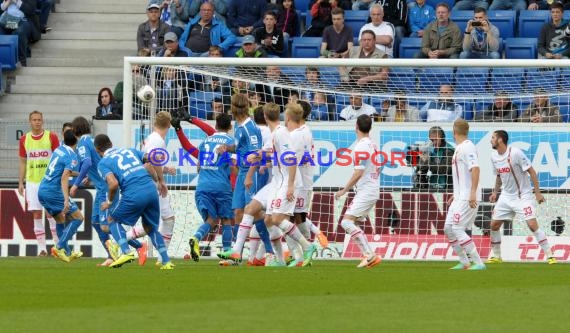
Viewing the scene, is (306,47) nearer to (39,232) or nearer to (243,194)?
(39,232)

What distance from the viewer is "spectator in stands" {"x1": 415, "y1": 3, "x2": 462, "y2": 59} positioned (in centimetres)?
2317

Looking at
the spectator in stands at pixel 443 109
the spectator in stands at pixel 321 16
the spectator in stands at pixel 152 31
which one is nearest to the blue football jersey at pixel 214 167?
the spectator in stands at pixel 443 109

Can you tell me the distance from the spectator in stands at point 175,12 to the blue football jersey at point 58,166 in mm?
6817

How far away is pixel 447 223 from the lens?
16797mm

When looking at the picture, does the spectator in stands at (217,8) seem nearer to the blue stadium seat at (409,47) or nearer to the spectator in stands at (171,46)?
the spectator in stands at (171,46)

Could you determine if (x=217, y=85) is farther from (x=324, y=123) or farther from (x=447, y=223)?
(x=447, y=223)

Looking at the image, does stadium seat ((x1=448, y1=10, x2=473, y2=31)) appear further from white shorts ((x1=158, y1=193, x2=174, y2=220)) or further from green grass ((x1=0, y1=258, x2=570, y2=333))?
green grass ((x1=0, y1=258, x2=570, y2=333))

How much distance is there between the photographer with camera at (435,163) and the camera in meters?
21.0

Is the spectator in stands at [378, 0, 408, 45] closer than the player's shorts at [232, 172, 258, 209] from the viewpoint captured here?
No

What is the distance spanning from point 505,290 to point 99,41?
15615 mm

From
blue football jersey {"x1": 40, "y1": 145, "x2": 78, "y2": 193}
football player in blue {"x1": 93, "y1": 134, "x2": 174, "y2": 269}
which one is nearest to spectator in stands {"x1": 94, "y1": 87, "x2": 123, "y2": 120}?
blue football jersey {"x1": 40, "y1": 145, "x2": 78, "y2": 193}

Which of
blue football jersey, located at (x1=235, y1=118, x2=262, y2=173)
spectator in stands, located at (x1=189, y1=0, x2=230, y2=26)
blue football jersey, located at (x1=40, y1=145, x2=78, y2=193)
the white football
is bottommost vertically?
blue football jersey, located at (x1=40, y1=145, x2=78, y2=193)

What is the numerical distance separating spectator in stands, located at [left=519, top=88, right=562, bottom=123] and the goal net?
0.02m

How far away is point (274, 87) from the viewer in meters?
21.2
